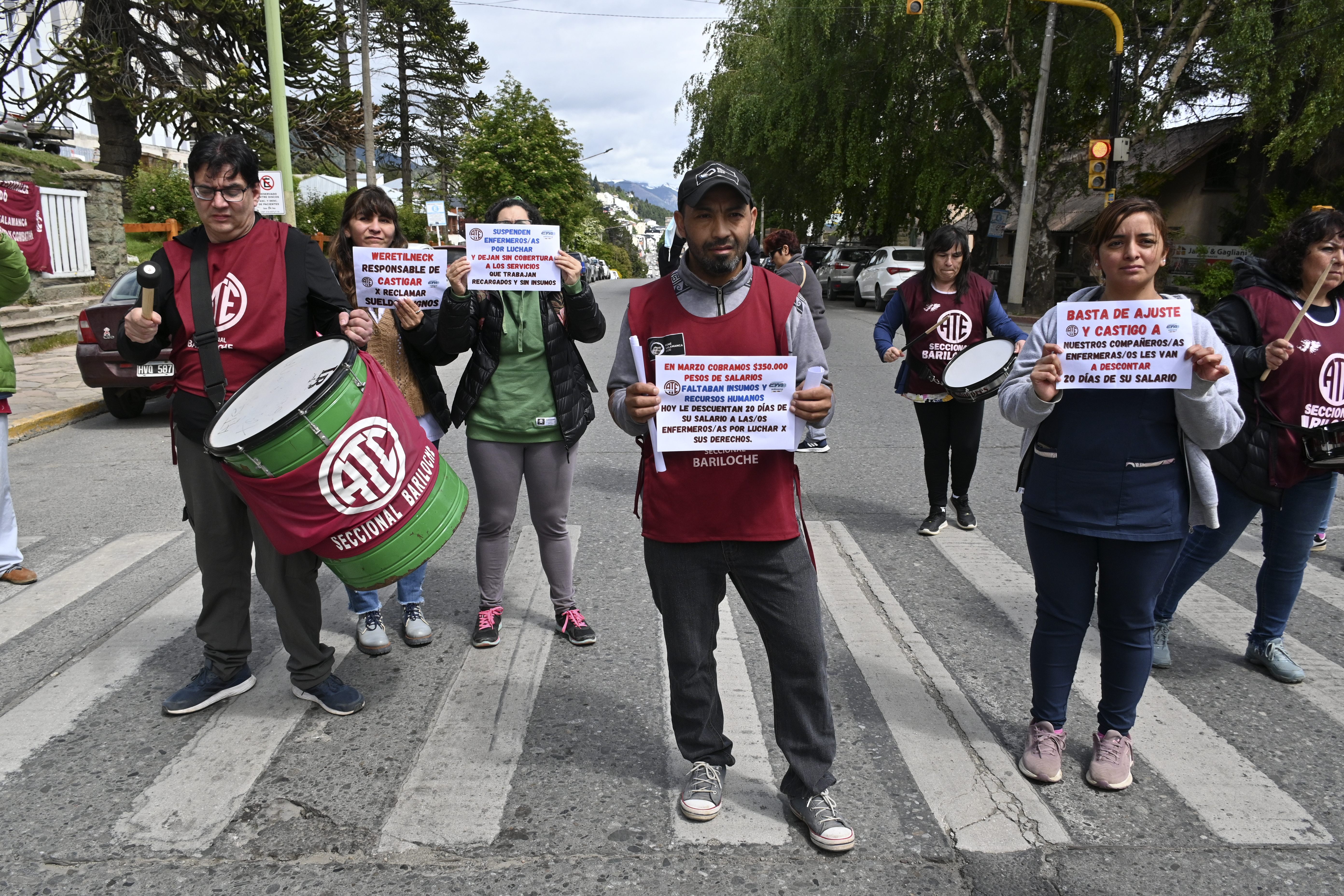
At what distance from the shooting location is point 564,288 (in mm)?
4102

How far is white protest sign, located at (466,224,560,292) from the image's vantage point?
3920mm

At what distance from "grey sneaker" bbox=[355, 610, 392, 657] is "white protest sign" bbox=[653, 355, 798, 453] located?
2.21 metres

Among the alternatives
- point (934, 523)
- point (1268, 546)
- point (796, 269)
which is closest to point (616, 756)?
point (1268, 546)

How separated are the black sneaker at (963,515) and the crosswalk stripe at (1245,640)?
139 centimetres

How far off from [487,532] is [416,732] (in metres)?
1.03

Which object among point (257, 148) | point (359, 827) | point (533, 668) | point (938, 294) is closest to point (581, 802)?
point (359, 827)

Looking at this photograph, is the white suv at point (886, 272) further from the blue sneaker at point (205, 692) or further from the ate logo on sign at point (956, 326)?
the blue sneaker at point (205, 692)

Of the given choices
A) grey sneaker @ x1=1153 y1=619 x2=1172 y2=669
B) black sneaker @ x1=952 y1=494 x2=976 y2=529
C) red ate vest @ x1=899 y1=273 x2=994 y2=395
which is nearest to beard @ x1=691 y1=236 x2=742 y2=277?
grey sneaker @ x1=1153 y1=619 x2=1172 y2=669

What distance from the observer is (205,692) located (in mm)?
3775

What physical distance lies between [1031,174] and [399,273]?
21.0 m

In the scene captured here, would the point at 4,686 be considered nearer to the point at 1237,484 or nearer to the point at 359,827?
the point at 359,827

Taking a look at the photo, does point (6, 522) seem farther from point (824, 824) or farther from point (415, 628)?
point (824, 824)

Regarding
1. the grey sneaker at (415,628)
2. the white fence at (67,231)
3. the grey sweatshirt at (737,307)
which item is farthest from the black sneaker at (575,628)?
the white fence at (67,231)

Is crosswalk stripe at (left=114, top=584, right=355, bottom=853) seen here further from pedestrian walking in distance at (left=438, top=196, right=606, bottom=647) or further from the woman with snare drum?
the woman with snare drum
